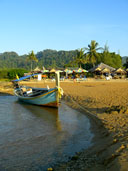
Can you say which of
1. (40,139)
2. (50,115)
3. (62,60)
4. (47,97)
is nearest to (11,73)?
(47,97)

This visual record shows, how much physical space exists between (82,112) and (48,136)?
4551 mm

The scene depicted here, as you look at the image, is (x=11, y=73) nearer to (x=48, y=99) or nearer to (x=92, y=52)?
(x=92, y=52)

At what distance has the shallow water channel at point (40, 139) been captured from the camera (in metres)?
5.89

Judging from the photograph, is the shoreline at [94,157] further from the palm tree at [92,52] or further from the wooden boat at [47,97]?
the palm tree at [92,52]

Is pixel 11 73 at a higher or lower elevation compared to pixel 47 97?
higher

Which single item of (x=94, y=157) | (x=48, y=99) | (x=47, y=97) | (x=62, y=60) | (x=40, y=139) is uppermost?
(x=62, y=60)

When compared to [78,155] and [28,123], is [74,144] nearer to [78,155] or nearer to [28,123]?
[78,155]

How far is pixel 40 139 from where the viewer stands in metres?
7.93

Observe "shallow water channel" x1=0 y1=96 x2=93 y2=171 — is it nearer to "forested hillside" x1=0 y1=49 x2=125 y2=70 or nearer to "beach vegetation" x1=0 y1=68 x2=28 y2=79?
"beach vegetation" x1=0 y1=68 x2=28 y2=79

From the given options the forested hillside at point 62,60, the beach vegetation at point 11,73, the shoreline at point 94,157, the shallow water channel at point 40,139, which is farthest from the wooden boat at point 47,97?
the forested hillside at point 62,60

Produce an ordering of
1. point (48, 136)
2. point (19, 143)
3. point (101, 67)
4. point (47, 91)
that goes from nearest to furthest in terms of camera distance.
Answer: point (19, 143)
point (48, 136)
point (47, 91)
point (101, 67)

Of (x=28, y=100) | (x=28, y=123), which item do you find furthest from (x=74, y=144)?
(x=28, y=100)

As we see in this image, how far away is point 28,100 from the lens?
17.1 metres

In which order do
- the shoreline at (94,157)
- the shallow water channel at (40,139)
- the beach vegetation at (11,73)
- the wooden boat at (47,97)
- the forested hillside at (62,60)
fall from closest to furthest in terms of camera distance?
the shoreline at (94,157)
the shallow water channel at (40,139)
the wooden boat at (47,97)
the beach vegetation at (11,73)
the forested hillside at (62,60)
